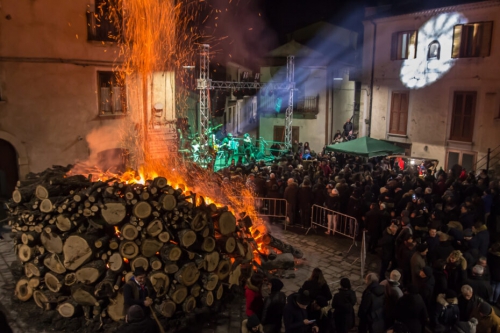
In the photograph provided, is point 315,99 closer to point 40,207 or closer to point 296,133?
point 296,133

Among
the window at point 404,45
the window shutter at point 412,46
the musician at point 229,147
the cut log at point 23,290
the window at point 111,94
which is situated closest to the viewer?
the cut log at point 23,290

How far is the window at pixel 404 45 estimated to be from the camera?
2141 centimetres

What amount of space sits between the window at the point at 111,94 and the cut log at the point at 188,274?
1069cm

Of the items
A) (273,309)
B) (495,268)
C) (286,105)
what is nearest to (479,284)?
(495,268)

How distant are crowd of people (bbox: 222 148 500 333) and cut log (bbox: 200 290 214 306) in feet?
5.84

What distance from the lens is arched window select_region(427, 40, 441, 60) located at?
20.3 metres

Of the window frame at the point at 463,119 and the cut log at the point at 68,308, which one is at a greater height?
the window frame at the point at 463,119

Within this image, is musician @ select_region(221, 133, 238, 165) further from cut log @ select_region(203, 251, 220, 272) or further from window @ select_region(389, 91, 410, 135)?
cut log @ select_region(203, 251, 220, 272)

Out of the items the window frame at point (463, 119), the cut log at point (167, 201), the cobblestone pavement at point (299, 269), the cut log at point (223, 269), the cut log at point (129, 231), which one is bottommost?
the cobblestone pavement at point (299, 269)

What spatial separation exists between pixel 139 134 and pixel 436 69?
14933 mm

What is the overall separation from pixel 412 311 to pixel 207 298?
3769 mm

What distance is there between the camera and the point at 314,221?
13.4 m

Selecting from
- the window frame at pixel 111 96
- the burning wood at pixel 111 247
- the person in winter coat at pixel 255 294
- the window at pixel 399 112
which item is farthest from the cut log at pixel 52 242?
the window at pixel 399 112

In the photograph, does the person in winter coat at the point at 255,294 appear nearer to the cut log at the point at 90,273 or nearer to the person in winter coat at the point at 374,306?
the person in winter coat at the point at 374,306
